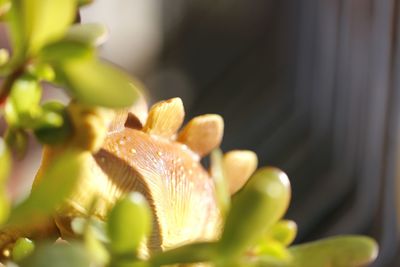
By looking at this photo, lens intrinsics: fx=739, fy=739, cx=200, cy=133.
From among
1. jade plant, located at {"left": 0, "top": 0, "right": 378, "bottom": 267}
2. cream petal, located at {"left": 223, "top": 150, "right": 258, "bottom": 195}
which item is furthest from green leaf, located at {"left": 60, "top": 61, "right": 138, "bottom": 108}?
cream petal, located at {"left": 223, "top": 150, "right": 258, "bottom": 195}

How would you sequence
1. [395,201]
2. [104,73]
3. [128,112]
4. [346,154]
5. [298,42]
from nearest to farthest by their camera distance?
[104,73] → [128,112] → [395,201] → [346,154] → [298,42]

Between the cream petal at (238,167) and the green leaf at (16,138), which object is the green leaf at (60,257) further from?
the cream petal at (238,167)

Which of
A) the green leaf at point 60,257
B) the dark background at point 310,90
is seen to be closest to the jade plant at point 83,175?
the green leaf at point 60,257

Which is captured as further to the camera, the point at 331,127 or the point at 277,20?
the point at 277,20

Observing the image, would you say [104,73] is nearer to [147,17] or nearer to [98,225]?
[98,225]

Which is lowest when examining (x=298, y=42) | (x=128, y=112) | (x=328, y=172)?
(x=328, y=172)

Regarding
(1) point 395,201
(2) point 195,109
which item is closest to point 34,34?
(1) point 395,201
